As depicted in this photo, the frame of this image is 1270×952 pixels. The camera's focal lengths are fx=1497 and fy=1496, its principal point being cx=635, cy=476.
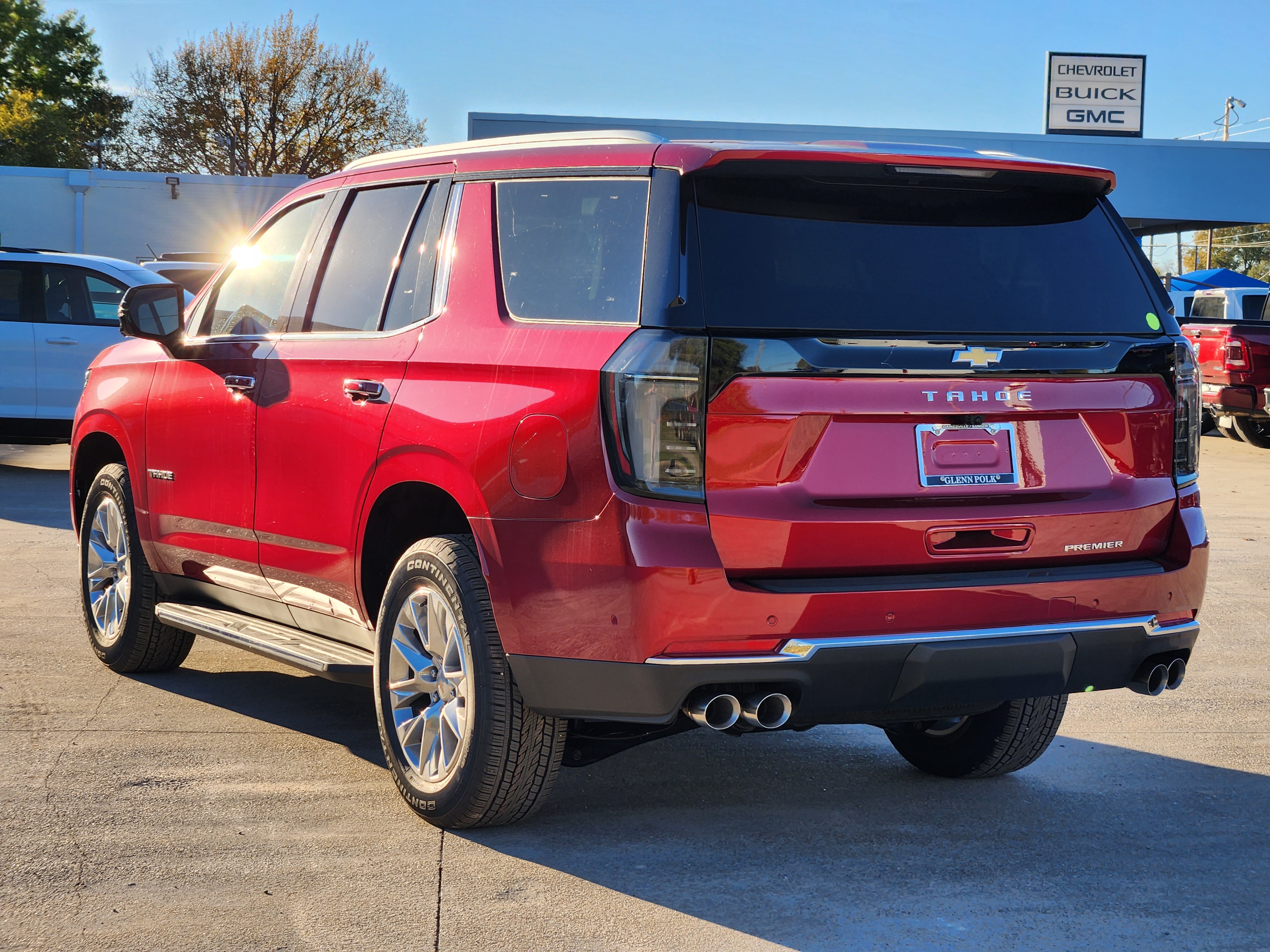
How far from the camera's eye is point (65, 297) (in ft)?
45.2

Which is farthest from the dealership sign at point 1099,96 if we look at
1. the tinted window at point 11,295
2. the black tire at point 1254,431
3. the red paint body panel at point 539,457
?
the red paint body panel at point 539,457

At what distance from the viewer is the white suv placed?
534 inches

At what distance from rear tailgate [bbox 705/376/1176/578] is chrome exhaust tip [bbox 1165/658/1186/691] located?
33 centimetres

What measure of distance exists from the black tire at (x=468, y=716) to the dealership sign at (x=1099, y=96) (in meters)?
39.5

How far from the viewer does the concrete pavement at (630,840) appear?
3605 millimetres

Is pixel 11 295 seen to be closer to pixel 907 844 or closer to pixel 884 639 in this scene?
pixel 907 844

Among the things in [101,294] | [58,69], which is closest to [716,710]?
[101,294]

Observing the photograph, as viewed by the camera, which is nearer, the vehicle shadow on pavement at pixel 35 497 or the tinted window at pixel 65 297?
the vehicle shadow on pavement at pixel 35 497

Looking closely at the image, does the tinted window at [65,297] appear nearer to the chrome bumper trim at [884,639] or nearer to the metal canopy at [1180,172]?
the chrome bumper trim at [884,639]

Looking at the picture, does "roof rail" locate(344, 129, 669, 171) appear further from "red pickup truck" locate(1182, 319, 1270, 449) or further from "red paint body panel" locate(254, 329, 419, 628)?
"red pickup truck" locate(1182, 319, 1270, 449)

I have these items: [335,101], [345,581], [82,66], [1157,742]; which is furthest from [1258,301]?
[82,66]

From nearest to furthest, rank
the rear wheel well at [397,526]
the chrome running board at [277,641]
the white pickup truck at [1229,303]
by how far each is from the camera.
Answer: the rear wheel well at [397,526] < the chrome running board at [277,641] < the white pickup truck at [1229,303]

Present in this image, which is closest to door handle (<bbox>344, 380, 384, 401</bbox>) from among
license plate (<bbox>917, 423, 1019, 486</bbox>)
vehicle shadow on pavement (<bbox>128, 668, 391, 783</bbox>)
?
vehicle shadow on pavement (<bbox>128, 668, 391, 783</bbox>)

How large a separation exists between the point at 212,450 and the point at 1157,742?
3.58 meters
